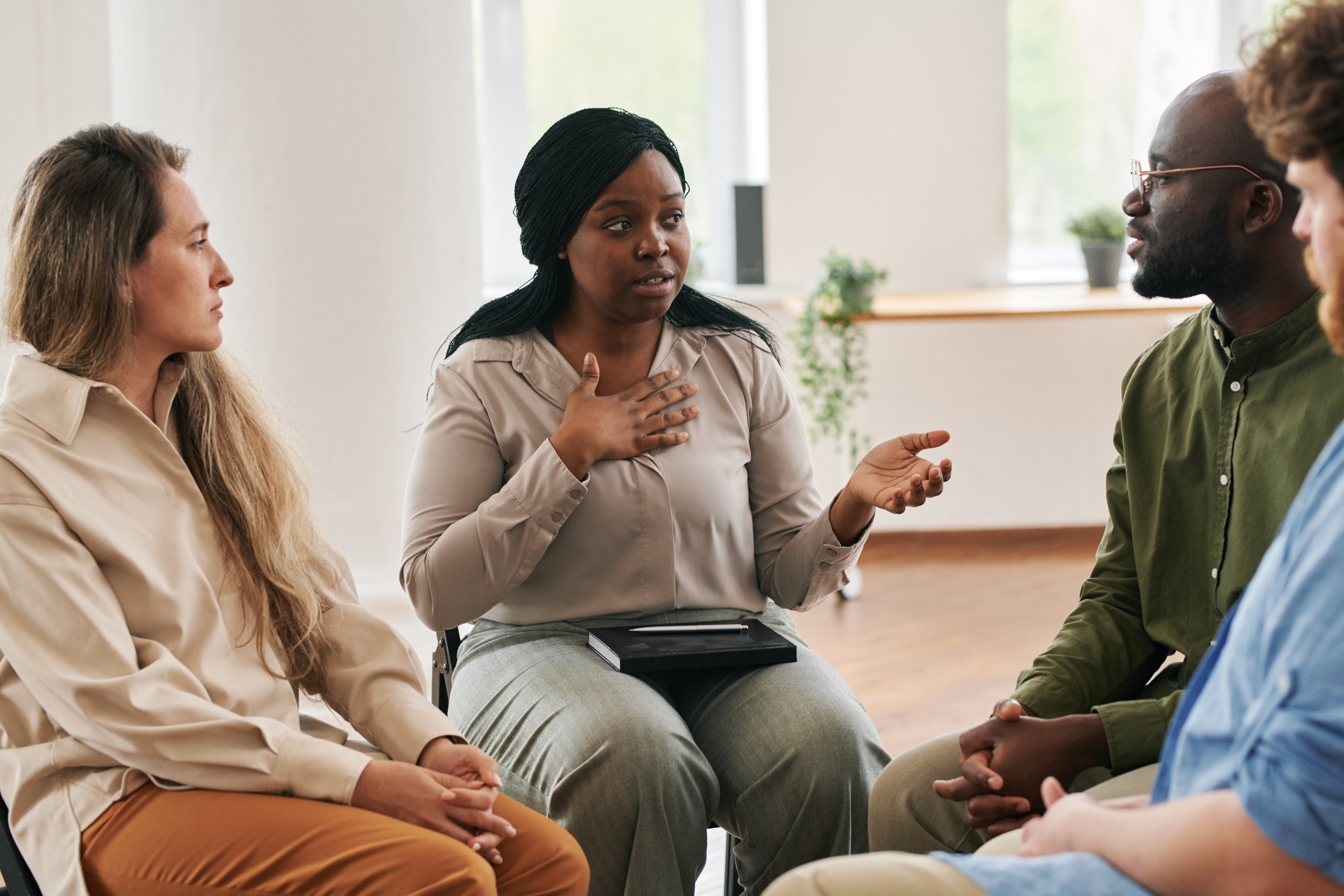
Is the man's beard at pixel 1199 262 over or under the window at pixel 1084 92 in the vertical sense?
under

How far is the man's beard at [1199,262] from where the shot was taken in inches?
66.5

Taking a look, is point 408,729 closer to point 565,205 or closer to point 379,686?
point 379,686

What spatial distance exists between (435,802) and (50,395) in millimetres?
655

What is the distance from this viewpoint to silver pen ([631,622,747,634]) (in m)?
1.92

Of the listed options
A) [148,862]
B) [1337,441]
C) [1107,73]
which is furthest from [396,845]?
[1107,73]

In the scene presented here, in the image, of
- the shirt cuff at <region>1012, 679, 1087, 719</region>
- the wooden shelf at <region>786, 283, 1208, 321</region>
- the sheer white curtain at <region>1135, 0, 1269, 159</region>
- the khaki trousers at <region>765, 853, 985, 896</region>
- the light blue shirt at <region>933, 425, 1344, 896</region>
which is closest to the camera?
the light blue shirt at <region>933, 425, 1344, 896</region>

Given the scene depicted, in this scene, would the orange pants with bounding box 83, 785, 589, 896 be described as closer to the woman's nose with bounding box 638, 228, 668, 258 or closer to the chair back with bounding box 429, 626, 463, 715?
the chair back with bounding box 429, 626, 463, 715

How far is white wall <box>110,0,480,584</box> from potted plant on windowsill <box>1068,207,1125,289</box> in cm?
318

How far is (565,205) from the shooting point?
205cm

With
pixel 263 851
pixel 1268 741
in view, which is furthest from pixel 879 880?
pixel 263 851

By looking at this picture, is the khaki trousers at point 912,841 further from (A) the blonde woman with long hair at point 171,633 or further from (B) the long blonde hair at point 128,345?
(B) the long blonde hair at point 128,345

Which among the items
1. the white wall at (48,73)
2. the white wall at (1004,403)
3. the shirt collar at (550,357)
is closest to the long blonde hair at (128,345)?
the shirt collar at (550,357)

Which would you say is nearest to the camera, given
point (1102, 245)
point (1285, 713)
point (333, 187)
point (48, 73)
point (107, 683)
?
point (1285, 713)

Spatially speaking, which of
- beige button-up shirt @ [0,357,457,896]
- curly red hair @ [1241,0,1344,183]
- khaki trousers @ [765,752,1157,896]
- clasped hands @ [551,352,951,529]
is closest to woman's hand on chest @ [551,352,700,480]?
clasped hands @ [551,352,951,529]
